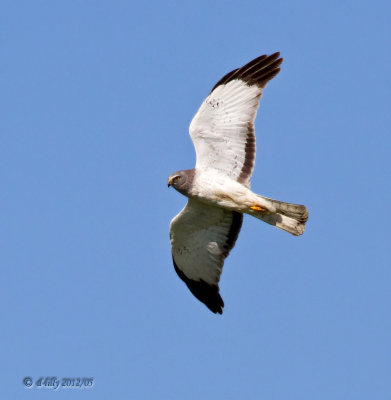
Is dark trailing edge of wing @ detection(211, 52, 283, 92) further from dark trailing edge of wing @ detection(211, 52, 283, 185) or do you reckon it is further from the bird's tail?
the bird's tail

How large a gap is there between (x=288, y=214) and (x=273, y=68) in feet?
8.33

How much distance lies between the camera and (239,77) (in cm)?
1513

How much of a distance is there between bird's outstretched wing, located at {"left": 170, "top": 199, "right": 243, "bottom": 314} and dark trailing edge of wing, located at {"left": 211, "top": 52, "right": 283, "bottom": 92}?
89.9 inches

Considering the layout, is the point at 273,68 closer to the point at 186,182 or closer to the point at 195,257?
the point at 186,182

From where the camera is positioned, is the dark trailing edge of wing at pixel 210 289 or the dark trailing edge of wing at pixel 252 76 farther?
the dark trailing edge of wing at pixel 210 289

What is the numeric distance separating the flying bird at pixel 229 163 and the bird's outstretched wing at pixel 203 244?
2 cm

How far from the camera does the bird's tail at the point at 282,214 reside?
1473cm

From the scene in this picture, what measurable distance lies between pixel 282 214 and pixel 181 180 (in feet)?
6.04

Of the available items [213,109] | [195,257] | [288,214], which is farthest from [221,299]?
[213,109]

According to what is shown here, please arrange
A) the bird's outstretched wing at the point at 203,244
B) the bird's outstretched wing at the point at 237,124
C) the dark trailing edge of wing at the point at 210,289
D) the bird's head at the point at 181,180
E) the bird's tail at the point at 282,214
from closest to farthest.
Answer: the bird's head at the point at 181,180 → the bird's tail at the point at 282,214 → the bird's outstretched wing at the point at 237,124 → the bird's outstretched wing at the point at 203,244 → the dark trailing edge of wing at the point at 210,289

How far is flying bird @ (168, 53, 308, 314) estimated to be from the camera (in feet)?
48.3

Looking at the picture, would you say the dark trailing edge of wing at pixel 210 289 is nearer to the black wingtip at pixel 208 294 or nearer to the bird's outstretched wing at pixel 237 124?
the black wingtip at pixel 208 294

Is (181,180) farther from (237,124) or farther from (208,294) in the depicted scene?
(208,294)

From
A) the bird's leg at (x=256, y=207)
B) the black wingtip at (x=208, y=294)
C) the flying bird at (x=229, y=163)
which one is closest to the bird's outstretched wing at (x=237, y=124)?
the flying bird at (x=229, y=163)
